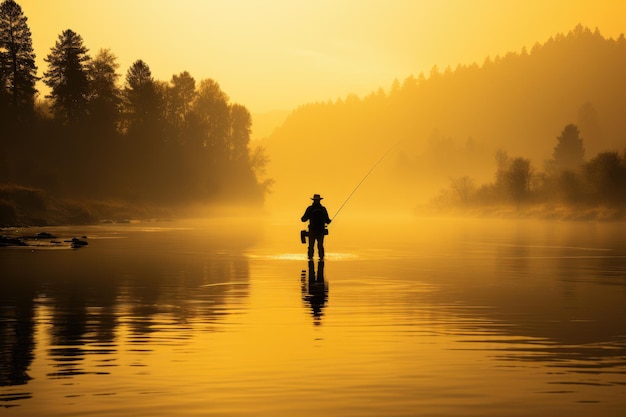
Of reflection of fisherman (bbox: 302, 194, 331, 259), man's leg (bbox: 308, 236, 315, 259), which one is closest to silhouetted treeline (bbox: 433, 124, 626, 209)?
man's leg (bbox: 308, 236, 315, 259)

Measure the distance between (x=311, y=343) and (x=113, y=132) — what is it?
12177cm

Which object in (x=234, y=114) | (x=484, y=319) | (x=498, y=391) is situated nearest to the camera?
(x=498, y=391)

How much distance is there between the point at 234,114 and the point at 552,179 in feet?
203

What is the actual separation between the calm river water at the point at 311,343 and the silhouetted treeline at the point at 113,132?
7967 centimetres

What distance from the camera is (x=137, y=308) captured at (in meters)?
22.4

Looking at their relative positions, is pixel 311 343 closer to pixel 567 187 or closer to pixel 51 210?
pixel 51 210

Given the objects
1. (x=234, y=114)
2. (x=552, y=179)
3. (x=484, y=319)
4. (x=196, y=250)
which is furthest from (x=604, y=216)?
(x=484, y=319)

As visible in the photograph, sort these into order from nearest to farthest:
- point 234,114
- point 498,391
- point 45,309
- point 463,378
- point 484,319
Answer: point 498,391 < point 463,378 < point 484,319 < point 45,309 < point 234,114

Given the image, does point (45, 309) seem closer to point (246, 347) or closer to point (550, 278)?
point (246, 347)

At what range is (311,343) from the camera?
658 inches

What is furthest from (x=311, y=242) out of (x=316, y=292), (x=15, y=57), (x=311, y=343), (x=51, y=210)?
(x=15, y=57)

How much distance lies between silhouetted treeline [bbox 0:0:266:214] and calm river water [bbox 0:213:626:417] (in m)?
79.7

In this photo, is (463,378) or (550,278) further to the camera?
(550,278)

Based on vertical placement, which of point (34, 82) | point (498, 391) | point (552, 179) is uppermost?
point (34, 82)
